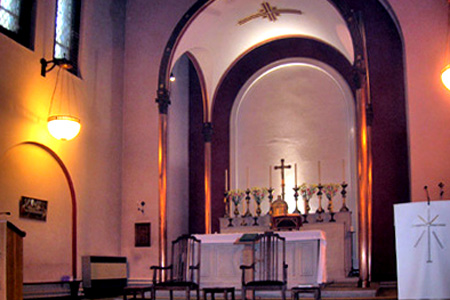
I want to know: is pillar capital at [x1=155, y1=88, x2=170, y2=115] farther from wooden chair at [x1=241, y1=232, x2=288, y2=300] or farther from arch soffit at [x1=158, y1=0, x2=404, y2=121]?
wooden chair at [x1=241, y1=232, x2=288, y2=300]

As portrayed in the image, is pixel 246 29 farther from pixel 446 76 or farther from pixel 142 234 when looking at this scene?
pixel 446 76

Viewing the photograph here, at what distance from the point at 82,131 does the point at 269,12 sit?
163 inches

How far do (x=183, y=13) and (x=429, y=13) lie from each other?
14.0ft

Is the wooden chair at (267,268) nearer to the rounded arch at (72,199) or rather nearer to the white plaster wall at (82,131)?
the rounded arch at (72,199)

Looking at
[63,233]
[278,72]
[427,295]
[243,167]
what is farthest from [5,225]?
[278,72]

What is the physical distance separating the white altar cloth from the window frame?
19.1 feet

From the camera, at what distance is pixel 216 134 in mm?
12461

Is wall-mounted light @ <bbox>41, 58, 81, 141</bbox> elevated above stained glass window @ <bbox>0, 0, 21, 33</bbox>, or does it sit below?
below

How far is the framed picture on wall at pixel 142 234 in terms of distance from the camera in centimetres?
1005

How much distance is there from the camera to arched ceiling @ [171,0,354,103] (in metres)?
10.6

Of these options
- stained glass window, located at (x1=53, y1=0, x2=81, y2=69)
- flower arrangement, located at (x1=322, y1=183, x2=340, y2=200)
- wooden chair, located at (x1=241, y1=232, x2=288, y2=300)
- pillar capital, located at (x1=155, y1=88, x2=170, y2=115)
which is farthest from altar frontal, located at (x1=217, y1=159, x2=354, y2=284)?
stained glass window, located at (x1=53, y1=0, x2=81, y2=69)

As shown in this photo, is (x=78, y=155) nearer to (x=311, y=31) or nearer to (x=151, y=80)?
(x=151, y=80)

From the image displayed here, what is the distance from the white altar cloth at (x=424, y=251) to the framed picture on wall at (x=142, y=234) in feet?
17.5

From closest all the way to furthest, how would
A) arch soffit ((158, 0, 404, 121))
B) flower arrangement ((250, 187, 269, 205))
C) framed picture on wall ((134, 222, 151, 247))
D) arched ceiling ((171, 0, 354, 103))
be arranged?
arch soffit ((158, 0, 404, 121))
framed picture on wall ((134, 222, 151, 247))
flower arrangement ((250, 187, 269, 205))
arched ceiling ((171, 0, 354, 103))
